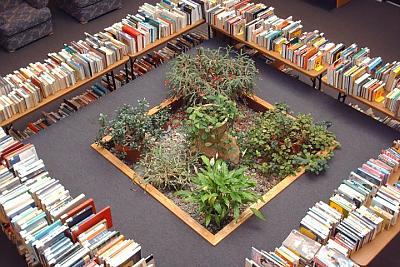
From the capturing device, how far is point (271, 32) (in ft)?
23.2

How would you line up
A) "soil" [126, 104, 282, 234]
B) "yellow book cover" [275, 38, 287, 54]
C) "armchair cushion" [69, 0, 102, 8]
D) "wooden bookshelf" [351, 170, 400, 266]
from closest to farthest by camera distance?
"wooden bookshelf" [351, 170, 400, 266] < "soil" [126, 104, 282, 234] < "yellow book cover" [275, 38, 287, 54] < "armchair cushion" [69, 0, 102, 8]

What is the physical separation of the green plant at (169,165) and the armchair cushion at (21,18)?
354 centimetres

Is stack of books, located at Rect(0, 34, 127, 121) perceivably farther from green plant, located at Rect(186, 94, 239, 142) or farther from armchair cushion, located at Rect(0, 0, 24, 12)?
armchair cushion, located at Rect(0, 0, 24, 12)

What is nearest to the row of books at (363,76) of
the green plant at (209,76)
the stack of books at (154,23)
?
the green plant at (209,76)

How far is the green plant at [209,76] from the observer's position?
6.70 meters

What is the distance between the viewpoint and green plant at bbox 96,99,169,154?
6.09m

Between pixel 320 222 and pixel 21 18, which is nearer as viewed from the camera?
pixel 320 222

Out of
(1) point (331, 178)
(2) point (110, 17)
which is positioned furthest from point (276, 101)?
(2) point (110, 17)

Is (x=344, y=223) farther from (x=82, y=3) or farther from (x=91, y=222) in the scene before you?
(x=82, y=3)

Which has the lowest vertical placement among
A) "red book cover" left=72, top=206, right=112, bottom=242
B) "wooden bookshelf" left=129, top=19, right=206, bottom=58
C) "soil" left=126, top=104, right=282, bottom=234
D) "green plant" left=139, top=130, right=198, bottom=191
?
"soil" left=126, top=104, right=282, bottom=234

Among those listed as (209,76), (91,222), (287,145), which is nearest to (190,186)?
(287,145)

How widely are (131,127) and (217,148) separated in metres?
0.94

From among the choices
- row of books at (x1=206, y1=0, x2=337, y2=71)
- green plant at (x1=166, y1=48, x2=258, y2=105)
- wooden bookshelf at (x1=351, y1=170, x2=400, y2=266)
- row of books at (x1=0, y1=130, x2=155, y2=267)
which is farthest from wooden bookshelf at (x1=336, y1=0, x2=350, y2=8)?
row of books at (x1=0, y1=130, x2=155, y2=267)

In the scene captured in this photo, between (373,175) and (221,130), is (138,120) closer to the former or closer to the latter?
(221,130)
